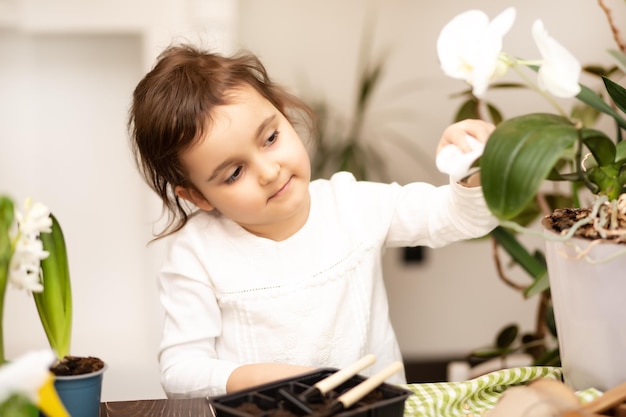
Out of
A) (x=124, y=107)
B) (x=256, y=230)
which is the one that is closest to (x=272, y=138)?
(x=256, y=230)

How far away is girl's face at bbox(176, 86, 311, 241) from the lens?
4.05 feet

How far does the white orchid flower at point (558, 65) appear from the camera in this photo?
0.89 metres

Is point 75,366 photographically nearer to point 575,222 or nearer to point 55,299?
point 55,299

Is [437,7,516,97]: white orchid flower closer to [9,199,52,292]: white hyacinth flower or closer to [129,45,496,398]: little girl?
[129,45,496,398]: little girl

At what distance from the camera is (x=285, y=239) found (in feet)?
4.50

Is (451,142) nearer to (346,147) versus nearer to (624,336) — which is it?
(624,336)

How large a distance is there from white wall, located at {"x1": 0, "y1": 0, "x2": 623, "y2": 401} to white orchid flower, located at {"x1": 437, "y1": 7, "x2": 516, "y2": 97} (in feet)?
4.96

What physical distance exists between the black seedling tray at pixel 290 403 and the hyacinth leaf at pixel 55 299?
0.23m

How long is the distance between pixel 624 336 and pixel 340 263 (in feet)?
1.65

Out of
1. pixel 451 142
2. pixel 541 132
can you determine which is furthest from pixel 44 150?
pixel 541 132

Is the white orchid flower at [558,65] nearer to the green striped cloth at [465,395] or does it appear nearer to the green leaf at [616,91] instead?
the green leaf at [616,91]

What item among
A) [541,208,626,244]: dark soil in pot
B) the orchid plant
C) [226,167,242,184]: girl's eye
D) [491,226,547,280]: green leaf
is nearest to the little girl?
[226,167,242,184]: girl's eye

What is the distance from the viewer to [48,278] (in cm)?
99

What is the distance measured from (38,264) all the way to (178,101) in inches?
17.6
